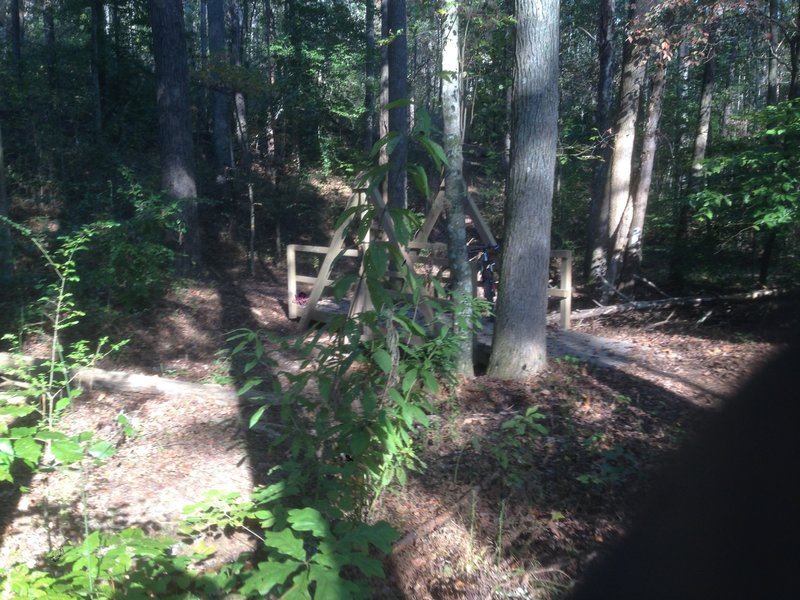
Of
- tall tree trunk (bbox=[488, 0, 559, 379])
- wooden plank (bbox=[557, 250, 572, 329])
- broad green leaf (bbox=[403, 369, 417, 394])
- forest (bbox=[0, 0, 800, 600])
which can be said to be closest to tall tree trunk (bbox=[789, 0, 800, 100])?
forest (bbox=[0, 0, 800, 600])

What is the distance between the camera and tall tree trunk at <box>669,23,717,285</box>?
462 inches

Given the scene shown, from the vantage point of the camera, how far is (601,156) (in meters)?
14.3

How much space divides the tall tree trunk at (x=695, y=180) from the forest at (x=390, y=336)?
0.39 ft

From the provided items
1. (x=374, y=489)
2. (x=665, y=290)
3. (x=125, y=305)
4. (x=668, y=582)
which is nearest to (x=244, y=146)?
(x=125, y=305)

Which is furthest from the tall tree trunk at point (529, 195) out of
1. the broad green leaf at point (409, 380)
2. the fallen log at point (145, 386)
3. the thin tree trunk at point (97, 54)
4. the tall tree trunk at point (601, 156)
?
the thin tree trunk at point (97, 54)

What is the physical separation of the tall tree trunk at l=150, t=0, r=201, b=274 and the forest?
47 mm

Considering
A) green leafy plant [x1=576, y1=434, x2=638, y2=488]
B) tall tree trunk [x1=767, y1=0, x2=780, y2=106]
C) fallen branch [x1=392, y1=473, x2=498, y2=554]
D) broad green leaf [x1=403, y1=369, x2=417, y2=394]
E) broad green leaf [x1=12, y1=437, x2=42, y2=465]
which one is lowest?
fallen branch [x1=392, y1=473, x2=498, y2=554]

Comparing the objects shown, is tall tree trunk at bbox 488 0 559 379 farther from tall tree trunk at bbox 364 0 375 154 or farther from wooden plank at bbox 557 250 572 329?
tall tree trunk at bbox 364 0 375 154

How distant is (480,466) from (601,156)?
10428 mm

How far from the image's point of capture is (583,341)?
9.22m

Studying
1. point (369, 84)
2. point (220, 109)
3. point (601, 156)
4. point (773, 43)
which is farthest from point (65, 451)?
point (369, 84)

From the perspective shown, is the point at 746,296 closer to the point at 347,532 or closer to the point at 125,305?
the point at 347,532

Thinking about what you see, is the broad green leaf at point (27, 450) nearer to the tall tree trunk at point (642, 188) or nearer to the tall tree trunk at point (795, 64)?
the tall tree trunk at point (795, 64)

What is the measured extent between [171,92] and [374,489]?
1041 centimetres
